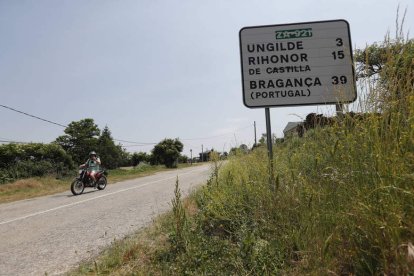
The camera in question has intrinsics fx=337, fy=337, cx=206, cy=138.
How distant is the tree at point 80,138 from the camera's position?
2239 inches

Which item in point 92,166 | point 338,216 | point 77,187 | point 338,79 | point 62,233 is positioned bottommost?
point 62,233

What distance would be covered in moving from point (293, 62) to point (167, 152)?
160 feet

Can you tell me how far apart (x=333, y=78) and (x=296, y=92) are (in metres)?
0.52

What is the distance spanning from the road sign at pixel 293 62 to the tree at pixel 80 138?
54574mm

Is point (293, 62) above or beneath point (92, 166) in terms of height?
above

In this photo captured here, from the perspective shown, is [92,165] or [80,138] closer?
[92,165]

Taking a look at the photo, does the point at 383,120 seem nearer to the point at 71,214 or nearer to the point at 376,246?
the point at 376,246

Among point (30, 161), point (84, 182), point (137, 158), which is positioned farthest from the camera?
point (137, 158)

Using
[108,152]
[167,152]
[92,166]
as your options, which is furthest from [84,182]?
[108,152]

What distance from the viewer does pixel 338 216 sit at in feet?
7.43

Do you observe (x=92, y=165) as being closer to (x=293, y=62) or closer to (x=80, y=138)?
(x=293, y=62)

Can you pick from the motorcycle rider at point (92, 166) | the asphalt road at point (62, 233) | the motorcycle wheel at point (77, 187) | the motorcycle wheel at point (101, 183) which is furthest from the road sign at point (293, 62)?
the motorcycle wheel at point (101, 183)

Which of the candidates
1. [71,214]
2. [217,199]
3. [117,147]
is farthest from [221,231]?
[117,147]

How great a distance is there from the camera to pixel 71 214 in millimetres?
8062
